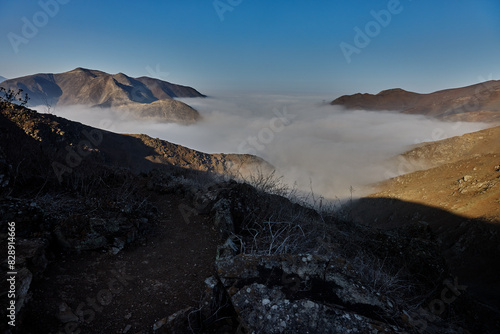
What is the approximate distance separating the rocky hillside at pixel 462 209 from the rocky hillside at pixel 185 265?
959 cm

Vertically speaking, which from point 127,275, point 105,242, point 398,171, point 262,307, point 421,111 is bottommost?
point 398,171

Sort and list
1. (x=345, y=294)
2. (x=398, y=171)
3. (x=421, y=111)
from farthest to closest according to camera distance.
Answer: (x=421, y=111)
(x=398, y=171)
(x=345, y=294)

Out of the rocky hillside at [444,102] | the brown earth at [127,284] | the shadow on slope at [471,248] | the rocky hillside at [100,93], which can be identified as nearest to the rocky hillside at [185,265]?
the brown earth at [127,284]

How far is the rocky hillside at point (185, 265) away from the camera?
3.01 metres

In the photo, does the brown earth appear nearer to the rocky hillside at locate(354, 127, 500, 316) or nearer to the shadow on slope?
the shadow on slope

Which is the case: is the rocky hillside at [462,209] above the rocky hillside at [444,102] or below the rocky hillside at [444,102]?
below

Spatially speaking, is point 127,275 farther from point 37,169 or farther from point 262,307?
point 37,169

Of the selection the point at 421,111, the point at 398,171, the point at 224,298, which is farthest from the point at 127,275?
the point at 421,111

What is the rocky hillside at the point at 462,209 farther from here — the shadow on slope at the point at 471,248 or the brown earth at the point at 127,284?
the brown earth at the point at 127,284

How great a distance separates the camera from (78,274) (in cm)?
418

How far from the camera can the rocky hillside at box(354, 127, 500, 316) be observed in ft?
49.8

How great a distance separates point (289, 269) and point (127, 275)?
9.68ft

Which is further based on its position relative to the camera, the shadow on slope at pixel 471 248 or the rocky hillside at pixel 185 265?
the shadow on slope at pixel 471 248

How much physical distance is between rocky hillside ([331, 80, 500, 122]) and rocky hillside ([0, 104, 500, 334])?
89.4 metres
